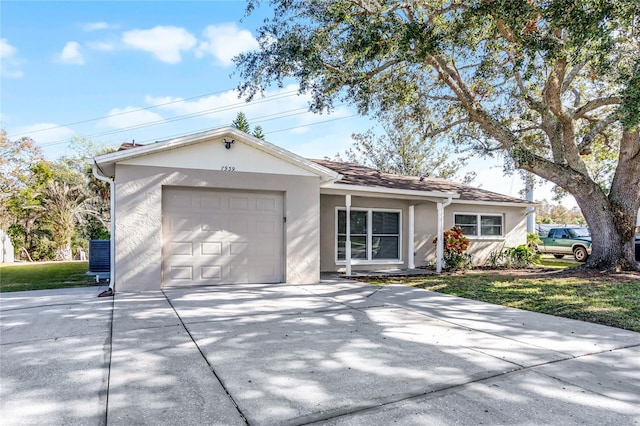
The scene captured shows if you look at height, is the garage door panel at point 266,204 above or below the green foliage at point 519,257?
above

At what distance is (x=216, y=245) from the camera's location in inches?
340

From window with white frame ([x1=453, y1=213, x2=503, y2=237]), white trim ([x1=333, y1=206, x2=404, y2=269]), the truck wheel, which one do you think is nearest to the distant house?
white trim ([x1=333, y1=206, x2=404, y2=269])

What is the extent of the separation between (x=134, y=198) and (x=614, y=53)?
11575mm

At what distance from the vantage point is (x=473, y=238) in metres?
14.5

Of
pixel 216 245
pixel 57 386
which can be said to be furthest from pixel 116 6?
pixel 57 386

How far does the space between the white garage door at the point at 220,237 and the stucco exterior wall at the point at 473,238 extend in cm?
624

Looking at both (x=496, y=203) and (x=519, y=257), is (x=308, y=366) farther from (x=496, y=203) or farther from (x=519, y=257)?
(x=496, y=203)

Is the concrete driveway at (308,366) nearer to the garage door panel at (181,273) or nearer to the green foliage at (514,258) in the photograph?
the garage door panel at (181,273)

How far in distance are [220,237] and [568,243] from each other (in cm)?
1790

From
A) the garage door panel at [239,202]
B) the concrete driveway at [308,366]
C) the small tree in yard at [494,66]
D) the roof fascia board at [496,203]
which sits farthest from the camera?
the roof fascia board at [496,203]

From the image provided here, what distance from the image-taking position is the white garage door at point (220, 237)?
8.36 meters

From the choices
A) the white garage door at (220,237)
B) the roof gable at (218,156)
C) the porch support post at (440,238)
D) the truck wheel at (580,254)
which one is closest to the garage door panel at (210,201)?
the white garage door at (220,237)

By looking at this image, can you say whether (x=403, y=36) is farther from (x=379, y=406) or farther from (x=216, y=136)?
(x=379, y=406)

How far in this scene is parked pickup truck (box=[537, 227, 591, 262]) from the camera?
18156mm
